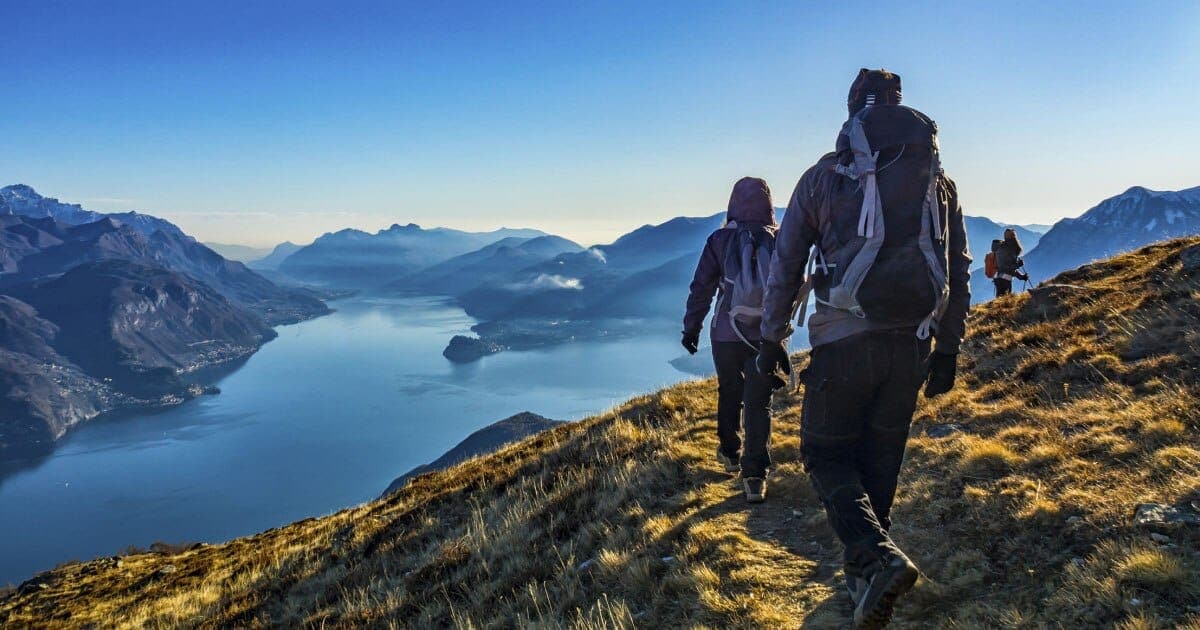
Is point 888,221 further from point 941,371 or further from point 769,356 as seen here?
point 769,356

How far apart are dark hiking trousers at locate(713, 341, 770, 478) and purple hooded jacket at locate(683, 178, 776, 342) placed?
0.19 meters

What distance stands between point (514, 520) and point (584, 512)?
102 centimetres

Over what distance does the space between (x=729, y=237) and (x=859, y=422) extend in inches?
119

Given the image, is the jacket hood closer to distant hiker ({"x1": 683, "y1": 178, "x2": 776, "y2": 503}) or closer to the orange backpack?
distant hiker ({"x1": 683, "y1": 178, "x2": 776, "y2": 503})

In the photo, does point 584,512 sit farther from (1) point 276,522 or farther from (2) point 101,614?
(1) point 276,522

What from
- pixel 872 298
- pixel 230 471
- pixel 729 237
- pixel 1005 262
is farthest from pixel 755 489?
pixel 230 471

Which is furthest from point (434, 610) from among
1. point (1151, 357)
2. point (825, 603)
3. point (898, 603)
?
point (1151, 357)

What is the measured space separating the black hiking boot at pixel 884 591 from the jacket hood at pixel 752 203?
147 inches

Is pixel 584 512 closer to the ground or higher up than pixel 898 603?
closer to the ground

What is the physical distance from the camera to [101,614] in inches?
380

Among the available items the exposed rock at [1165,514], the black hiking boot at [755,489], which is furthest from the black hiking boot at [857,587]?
the black hiking boot at [755,489]

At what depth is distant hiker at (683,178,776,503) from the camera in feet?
19.5

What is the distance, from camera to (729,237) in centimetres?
624

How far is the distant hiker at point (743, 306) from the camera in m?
5.94
